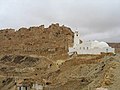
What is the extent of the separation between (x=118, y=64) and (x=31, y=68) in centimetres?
3013

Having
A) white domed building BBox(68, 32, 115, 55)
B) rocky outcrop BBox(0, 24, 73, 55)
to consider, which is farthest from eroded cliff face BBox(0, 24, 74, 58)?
white domed building BBox(68, 32, 115, 55)

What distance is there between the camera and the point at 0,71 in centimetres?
6412

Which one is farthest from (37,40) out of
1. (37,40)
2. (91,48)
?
(91,48)

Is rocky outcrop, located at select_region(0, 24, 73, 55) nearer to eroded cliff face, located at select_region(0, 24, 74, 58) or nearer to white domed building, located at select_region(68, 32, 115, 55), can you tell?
eroded cliff face, located at select_region(0, 24, 74, 58)

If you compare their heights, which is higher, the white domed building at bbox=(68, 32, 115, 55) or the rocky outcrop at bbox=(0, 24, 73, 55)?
the rocky outcrop at bbox=(0, 24, 73, 55)

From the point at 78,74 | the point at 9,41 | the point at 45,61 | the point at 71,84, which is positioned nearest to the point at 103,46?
the point at 45,61

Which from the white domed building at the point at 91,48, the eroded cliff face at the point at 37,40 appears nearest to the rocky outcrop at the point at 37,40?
the eroded cliff face at the point at 37,40

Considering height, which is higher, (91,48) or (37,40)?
(37,40)

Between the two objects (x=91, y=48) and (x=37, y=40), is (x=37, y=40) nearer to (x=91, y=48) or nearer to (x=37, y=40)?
(x=37, y=40)

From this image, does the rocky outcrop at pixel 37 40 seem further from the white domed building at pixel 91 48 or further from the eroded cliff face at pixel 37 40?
the white domed building at pixel 91 48

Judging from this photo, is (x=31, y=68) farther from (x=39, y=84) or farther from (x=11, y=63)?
(x=39, y=84)

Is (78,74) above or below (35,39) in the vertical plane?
below

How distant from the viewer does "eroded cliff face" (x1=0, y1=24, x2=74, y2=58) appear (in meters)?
71.7

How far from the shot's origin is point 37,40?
2980 inches
